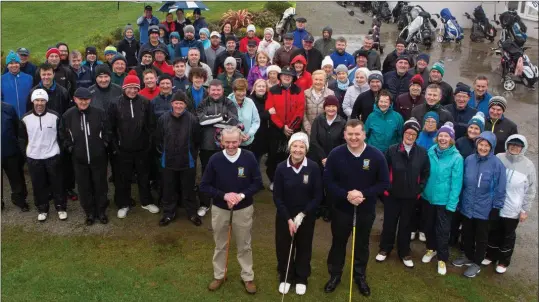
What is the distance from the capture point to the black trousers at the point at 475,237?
6074 mm

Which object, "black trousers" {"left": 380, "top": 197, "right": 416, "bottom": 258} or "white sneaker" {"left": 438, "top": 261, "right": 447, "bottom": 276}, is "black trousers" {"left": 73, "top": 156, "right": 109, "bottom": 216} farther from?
"white sneaker" {"left": 438, "top": 261, "right": 447, "bottom": 276}

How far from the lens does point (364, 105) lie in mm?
7422

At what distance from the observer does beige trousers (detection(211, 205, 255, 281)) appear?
5.45 m

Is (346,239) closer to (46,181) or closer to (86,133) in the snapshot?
(86,133)

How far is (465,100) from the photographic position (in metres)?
6.95

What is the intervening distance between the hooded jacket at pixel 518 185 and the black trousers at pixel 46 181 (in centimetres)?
594

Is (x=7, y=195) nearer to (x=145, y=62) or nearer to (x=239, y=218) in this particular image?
(x=145, y=62)

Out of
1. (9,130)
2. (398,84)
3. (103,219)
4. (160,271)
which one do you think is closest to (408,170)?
(398,84)

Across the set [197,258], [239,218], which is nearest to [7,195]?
[197,258]

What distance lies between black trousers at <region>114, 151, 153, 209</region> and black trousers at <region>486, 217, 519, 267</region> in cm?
481

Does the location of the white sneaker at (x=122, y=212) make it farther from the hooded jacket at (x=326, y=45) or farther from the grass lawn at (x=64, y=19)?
the grass lawn at (x=64, y=19)

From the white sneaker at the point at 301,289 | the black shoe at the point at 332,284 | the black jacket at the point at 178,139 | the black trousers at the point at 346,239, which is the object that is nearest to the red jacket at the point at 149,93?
the black jacket at the point at 178,139

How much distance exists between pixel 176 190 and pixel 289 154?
1760mm

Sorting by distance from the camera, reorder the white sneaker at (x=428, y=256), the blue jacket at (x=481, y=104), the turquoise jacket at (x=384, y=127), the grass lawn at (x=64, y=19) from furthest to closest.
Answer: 1. the grass lawn at (x=64, y=19)
2. the blue jacket at (x=481, y=104)
3. the turquoise jacket at (x=384, y=127)
4. the white sneaker at (x=428, y=256)
